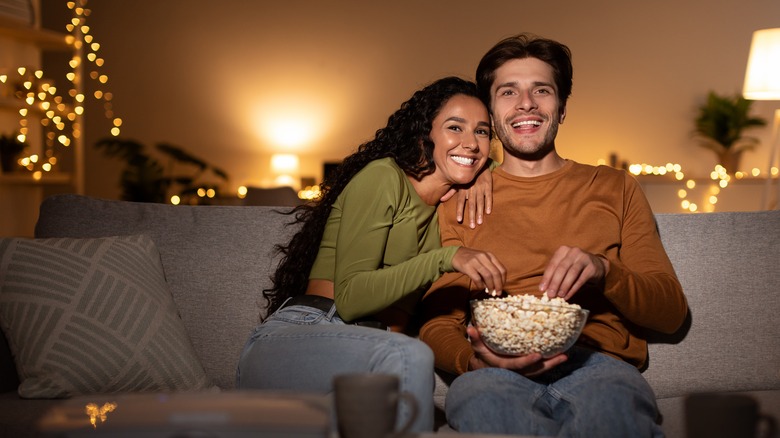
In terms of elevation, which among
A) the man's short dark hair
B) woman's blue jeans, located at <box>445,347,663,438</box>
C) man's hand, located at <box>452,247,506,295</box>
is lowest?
woman's blue jeans, located at <box>445,347,663,438</box>

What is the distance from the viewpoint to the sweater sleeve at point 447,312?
5.45ft

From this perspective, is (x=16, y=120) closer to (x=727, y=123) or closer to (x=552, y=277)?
(x=552, y=277)

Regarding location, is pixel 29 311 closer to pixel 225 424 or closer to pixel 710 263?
pixel 225 424

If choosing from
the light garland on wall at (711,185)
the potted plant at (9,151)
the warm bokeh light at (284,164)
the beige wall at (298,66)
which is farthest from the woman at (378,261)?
the beige wall at (298,66)

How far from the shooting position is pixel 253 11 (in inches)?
295

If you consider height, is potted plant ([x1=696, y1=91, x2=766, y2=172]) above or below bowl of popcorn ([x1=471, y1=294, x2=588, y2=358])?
above

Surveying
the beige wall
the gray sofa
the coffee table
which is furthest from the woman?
the beige wall

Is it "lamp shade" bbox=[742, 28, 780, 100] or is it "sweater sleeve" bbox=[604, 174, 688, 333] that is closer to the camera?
"sweater sleeve" bbox=[604, 174, 688, 333]

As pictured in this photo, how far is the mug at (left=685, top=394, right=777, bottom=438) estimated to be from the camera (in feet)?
2.85

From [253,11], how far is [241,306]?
6.06 meters

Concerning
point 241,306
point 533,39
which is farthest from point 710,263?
point 241,306

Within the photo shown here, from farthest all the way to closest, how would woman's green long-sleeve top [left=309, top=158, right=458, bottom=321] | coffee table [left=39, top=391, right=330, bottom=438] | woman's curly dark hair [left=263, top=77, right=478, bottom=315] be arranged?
1. woman's curly dark hair [left=263, top=77, right=478, bottom=315]
2. woman's green long-sleeve top [left=309, top=158, right=458, bottom=321]
3. coffee table [left=39, top=391, right=330, bottom=438]

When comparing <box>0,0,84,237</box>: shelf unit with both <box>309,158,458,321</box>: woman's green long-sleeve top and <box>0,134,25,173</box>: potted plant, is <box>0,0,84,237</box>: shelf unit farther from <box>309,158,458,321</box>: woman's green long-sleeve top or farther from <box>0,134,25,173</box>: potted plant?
<box>309,158,458,321</box>: woman's green long-sleeve top

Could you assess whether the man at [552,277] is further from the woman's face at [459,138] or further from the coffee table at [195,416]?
the coffee table at [195,416]
